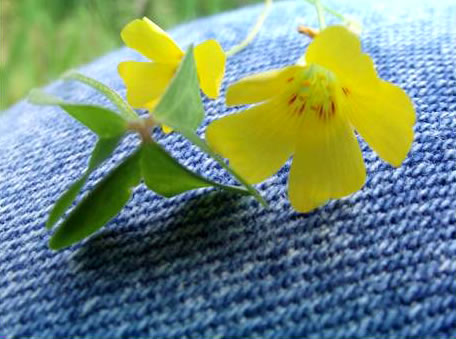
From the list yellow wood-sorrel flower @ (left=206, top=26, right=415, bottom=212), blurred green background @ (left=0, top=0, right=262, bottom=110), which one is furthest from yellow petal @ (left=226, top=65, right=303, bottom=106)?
blurred green background @ (left=0, top=0, right=262, bottom=110)

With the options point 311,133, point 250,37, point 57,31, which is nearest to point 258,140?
point 311,133

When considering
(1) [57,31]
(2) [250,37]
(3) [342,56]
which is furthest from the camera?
(1) [57,31]

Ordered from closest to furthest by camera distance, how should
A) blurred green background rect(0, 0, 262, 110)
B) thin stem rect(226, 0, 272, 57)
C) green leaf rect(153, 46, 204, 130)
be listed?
green leaf rect(153, 46, 204, 130)
thin stem rect(226, 0, 272, 57)
blurred green background rect(0, 0, 262, 110)

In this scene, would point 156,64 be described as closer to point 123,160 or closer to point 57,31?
point 123,160

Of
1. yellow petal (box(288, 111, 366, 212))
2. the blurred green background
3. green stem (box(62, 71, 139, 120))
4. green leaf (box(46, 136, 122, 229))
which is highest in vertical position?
green stem (box(62, 71, 139, 120))

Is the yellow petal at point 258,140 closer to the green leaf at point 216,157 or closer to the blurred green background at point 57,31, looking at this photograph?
the green leaf at point 216,157

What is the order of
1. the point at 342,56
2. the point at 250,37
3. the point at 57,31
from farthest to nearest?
the point at 57,31 < the point at 250,37 < the point at 342,56

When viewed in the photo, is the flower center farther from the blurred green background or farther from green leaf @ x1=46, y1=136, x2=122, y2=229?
the blurred green background
